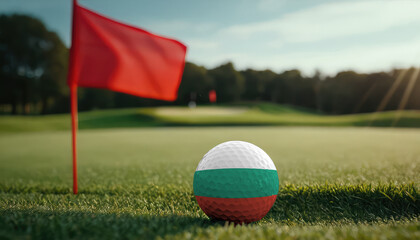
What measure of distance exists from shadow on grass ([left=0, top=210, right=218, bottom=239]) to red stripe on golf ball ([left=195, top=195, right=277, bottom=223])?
16 centimetres

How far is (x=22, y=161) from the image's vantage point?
705 centimetres

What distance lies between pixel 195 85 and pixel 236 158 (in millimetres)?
52578

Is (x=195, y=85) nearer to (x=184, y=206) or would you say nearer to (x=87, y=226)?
(x=184, y=206)

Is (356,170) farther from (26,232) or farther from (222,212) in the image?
(26,232)

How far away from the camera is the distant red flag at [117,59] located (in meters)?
3.17

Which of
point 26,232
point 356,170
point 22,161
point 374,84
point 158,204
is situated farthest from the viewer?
point 374,84

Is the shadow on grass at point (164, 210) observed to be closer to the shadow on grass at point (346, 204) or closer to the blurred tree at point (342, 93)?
the shadow on grass at point (346, 204)

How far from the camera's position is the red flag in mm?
3174

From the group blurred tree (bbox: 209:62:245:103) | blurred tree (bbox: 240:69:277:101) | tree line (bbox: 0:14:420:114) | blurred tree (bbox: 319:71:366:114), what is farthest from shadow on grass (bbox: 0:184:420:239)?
blurred tree (bbox: 240:69:277:101)

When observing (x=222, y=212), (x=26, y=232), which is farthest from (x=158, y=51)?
(x=26, y=232)

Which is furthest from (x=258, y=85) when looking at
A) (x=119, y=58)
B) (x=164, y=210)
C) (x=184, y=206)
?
(x=164, y=210)

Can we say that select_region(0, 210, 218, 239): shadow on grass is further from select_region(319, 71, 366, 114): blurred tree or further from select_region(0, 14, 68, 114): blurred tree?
select_region(319, 71, 366, 114): blurred tree

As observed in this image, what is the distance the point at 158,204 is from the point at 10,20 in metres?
44.7

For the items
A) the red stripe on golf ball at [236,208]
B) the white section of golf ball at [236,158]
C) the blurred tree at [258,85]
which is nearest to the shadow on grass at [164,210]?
the red stripe on golf ball at [236,208]
